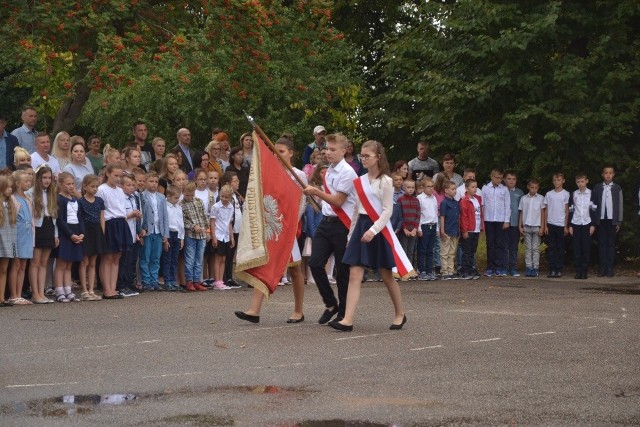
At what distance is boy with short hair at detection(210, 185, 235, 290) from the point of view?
68.2ft

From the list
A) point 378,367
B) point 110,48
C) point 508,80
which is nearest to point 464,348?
point 378,367

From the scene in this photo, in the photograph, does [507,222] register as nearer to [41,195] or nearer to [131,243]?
[131,243]

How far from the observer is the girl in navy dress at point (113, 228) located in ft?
60.6

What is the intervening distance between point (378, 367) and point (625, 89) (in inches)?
631

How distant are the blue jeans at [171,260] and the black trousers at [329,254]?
5.56 meters

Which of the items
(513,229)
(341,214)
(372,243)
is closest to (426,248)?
(513,229)

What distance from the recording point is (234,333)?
45.2 feet

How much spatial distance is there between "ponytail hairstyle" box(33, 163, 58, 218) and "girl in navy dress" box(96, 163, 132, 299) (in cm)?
99

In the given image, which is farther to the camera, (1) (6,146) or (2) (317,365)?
(1) (6,146)

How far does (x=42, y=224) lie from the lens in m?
17.6

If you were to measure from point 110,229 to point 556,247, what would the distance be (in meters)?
9.36

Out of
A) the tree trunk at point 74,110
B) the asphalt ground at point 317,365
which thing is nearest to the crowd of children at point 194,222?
the asphalt ground at point 317,365

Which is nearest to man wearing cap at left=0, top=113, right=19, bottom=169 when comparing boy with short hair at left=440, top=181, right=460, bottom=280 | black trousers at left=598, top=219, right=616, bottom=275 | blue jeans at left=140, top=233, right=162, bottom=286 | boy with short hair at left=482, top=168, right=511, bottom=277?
blue jeans at left=140, top=233, right=162, bottom=286

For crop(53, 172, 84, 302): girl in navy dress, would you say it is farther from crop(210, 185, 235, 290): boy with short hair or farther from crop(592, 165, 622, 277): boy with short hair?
crop(592, 165, 622, 277): boy with short hair
